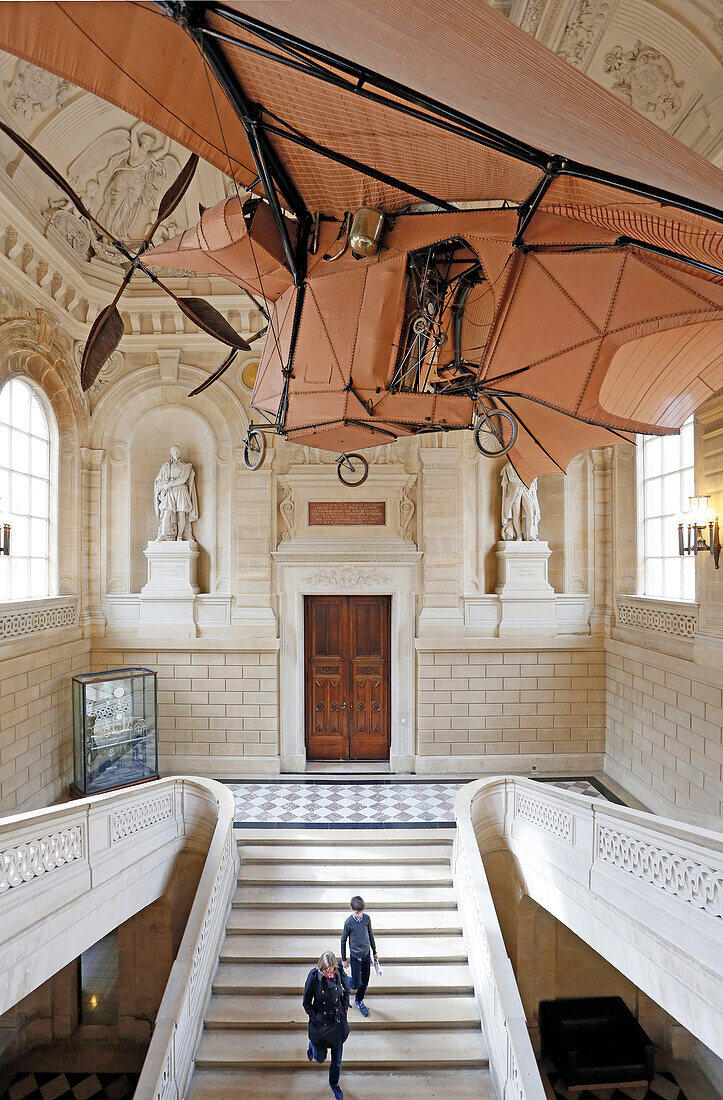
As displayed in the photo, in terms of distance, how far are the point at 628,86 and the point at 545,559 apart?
639cm

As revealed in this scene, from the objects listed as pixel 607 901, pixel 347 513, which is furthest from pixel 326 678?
pixel 607 901

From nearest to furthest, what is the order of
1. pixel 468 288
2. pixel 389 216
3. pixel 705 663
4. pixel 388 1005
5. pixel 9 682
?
pixel 389 216 → pixel 468 288 → pixel 388 1005 → pixel 705 663 → pixel 9 682

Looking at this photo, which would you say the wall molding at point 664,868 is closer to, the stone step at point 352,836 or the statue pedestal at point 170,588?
the stone step at point 352,836

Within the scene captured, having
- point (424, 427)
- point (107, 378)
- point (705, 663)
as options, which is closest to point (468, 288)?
point (424, 427)

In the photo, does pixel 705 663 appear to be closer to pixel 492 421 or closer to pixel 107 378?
pixel 492 421

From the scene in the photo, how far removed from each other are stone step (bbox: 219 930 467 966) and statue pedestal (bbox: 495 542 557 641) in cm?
479

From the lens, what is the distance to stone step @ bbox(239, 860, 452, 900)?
7.28 m

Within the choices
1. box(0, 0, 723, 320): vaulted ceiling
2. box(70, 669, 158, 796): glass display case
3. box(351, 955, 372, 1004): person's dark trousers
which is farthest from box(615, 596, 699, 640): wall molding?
box(70, 669, 158, 796): glass display case

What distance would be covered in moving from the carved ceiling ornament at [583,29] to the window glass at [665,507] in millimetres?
4333

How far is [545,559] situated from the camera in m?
10.2

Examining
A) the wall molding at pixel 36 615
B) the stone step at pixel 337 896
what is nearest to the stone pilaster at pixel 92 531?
the wall molding at pixel 36 615

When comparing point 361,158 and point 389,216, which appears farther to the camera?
point 389,216

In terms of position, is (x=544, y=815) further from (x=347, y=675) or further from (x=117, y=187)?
(x=117, y=187)

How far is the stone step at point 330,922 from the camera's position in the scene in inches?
266
